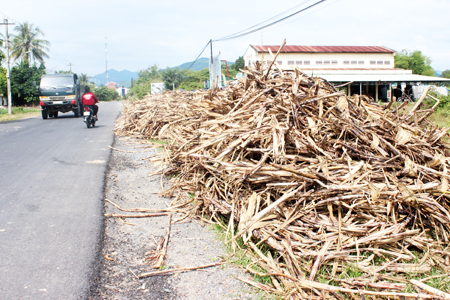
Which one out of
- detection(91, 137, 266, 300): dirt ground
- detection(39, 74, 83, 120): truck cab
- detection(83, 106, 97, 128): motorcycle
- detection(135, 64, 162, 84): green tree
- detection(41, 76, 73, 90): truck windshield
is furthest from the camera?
detection(135, 64, 162, 84): green tree

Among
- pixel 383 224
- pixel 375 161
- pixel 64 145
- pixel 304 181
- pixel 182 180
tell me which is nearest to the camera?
pixel 383 224

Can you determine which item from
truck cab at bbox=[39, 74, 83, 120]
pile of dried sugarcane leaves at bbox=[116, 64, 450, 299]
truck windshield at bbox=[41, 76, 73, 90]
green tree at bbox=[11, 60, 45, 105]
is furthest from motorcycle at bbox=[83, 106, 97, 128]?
green tree at bbox=[11, 60, 45, 105]

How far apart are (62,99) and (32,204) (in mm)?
17726

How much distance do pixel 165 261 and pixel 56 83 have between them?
2104 cm

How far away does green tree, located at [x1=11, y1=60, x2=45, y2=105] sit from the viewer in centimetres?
4797

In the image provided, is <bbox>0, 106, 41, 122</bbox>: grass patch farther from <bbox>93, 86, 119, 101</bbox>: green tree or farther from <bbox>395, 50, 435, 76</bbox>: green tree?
<bbox>395, 50, 435, 76</bbox>: green tree

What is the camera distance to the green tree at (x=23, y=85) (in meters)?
48.0

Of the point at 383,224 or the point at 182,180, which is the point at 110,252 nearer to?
the point at 182,180

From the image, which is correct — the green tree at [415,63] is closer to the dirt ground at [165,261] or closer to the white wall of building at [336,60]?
the white wall of building at [336,60]

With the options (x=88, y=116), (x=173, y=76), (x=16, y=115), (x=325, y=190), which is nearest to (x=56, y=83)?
(x=88, y=116)

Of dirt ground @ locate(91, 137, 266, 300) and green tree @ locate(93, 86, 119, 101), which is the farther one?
green tree @ locate(93, 86, 119, 101)

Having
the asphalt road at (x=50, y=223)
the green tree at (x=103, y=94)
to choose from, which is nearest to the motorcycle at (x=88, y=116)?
the asphalt road at (x=50, y=223)

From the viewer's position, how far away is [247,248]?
3.45 m

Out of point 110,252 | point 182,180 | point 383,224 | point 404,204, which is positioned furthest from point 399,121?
point 110,252
